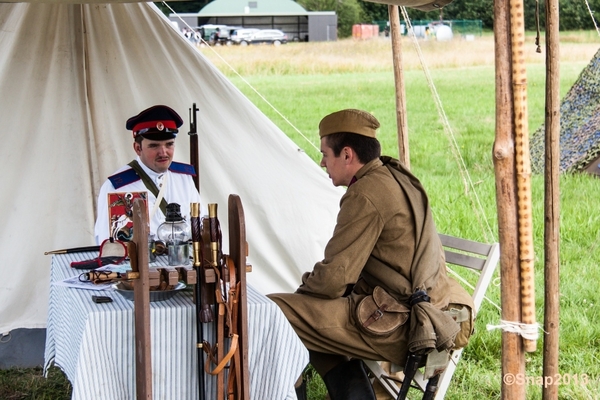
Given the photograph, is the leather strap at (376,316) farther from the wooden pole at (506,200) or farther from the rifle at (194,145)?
the rifle at (194,145)

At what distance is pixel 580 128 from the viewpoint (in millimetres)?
8578

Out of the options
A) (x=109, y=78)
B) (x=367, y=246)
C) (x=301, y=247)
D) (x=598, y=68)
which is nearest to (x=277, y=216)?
(x=301, y=247)

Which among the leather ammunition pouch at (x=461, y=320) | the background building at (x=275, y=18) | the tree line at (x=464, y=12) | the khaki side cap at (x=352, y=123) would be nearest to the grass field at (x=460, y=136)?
the leather ammunition pouch at (x=461, y=320)

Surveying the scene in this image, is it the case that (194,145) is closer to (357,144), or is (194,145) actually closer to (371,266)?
(357,144)

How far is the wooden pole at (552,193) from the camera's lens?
3.12 metres

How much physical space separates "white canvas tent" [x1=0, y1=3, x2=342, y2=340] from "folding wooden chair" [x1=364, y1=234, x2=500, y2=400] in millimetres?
1167

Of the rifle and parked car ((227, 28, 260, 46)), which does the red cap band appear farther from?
parked car ((227, 28, 260, 46))

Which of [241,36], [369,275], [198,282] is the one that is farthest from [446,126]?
[241,36]

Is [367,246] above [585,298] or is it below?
above

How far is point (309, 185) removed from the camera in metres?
4.55

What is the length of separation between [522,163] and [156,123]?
5.47ft

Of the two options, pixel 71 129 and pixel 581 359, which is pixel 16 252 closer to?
pixel 71 129

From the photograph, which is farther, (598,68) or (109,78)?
(598,68)

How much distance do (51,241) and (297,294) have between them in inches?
66.8
